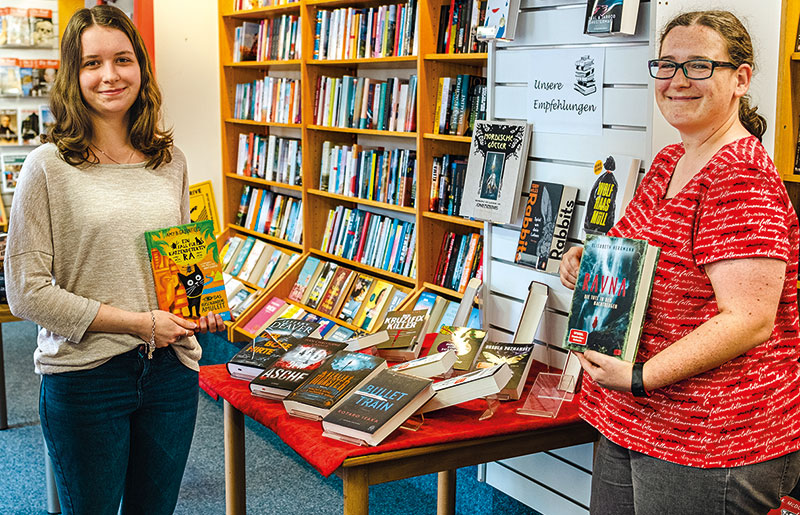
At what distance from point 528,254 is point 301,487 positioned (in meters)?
1.74

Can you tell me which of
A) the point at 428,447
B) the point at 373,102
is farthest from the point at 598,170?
the point at 373,102

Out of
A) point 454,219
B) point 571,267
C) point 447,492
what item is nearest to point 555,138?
point 571,267

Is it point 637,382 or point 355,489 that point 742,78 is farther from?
point 355,489

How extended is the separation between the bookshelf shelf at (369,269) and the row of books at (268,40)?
46.8 inches

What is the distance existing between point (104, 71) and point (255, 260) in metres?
3.27

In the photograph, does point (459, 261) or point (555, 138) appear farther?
point (459, 261)

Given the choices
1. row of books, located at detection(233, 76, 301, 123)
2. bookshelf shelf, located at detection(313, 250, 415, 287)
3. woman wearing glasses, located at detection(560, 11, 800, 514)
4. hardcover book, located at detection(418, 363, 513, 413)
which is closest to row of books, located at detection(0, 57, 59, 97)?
row of books, located at detection(233, 76, 301, 123)

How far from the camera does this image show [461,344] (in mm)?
2480

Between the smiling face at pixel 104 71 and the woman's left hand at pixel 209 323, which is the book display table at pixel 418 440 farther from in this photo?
the smiling face at pixel 104 71

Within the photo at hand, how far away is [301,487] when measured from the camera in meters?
3.73

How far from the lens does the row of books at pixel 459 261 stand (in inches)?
142

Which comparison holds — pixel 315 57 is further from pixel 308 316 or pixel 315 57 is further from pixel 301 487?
pixel 301 487

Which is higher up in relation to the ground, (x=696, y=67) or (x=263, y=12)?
(x=263, y=12)

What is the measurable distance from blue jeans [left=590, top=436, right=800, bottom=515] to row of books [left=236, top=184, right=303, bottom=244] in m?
3.50
